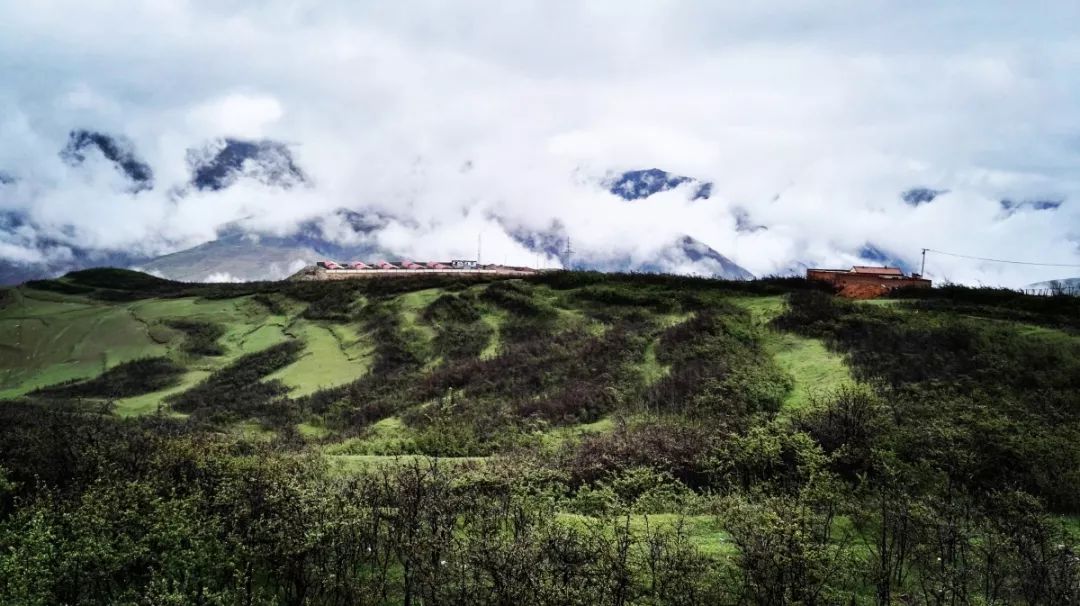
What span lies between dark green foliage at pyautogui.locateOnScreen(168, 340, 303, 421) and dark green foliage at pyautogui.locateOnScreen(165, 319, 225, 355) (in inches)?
120

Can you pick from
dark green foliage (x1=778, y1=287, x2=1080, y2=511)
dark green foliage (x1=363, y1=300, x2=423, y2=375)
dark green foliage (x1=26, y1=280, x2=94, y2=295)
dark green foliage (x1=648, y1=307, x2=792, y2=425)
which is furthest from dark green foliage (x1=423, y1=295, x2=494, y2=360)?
dark green foliage (x1=26, y1=280, x2=94, y2=295)

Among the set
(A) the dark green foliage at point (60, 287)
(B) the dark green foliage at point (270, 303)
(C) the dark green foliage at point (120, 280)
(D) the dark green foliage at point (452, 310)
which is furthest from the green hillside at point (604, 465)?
(C) the dark green foliage at point (120, 280)

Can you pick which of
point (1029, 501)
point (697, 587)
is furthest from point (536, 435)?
point (1029, 501)

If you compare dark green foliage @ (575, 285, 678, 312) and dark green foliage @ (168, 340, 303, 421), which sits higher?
dark green foliage @ (575, 285, 678, 312)

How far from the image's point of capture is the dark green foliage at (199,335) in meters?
29.9

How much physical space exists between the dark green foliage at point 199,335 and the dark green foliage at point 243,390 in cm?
305

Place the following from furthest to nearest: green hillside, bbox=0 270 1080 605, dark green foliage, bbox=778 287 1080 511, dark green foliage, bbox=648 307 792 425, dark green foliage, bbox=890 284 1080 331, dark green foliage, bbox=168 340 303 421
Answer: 1. dark green foliage, bbox=168 340 303 421
2. dark green foliage, bbox=890 284 1080 331
3. dark green foliage, bbox=648 307 792 425
4. dark green foliage, bbox=778 287 1080 511
5. green hillside, bbox=0 270 1080 605

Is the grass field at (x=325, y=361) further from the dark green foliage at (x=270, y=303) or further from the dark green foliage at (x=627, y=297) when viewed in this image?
the dark green foliage at (x=627, y=297)

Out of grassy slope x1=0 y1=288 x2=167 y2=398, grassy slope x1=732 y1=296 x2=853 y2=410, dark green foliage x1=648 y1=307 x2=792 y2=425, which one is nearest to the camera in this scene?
dark green foliage x1=648 y1=307 x2=792 y2=425

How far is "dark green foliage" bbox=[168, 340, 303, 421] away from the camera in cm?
2138

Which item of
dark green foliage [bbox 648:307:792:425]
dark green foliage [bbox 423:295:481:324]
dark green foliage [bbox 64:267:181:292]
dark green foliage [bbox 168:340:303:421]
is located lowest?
dark green foliage [bbox 168:340:303:421]

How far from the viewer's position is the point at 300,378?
25.2 meters

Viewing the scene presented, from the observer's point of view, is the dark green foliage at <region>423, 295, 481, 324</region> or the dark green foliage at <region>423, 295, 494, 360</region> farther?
the dark green foliage at <region>423, 295, 481, 324</region>

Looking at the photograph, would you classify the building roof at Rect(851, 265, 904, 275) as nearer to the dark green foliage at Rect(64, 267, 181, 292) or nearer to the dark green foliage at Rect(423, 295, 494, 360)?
the dark green foliage at Rect(423, 295, 494, 360)
